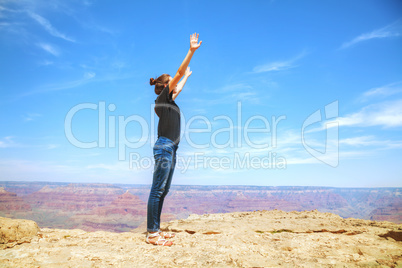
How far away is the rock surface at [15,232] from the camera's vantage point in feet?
10.1

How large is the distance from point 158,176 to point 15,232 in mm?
2072

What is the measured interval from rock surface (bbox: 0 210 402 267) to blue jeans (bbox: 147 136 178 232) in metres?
0.35

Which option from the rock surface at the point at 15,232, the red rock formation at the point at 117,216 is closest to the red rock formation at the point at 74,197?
the red rock formation at the point at 117,216

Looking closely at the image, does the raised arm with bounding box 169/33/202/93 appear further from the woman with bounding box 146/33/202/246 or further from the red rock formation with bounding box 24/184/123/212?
the red rock formation with bounding box 24/184/123/212

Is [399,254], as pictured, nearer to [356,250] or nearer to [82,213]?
[356,250]

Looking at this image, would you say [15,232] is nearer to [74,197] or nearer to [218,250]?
[218,250]

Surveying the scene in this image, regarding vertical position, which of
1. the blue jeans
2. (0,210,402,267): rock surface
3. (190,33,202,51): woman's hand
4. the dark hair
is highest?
(190,33,202,51): woman's hand

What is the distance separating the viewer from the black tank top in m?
3.35

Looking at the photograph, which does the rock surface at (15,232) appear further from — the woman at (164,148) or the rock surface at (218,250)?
the woman at (164,148)

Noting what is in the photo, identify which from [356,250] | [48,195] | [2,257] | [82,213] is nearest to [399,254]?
[356,250]

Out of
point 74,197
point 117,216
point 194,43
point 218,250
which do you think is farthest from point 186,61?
point 74,197

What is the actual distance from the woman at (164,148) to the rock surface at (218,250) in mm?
265

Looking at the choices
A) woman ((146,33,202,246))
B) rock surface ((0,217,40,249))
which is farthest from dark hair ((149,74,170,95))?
rock surface ((0,217,40,249))

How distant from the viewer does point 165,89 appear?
11.1 ft
